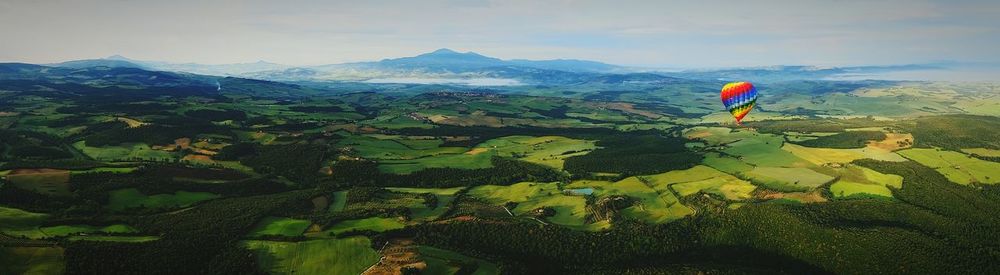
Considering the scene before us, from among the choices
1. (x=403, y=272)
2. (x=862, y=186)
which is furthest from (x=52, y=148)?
(x=862, y=186)

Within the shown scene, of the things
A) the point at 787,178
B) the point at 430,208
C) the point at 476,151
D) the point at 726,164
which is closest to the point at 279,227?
the point at 430,208

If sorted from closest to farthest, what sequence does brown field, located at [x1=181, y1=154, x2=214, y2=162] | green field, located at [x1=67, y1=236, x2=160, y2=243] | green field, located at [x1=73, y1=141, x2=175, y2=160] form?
1. green field, located at [x1=67, y1=236, x2=160, y2=243]
2. brown field, located at [x1=181, y1=154, x2=214, y2=162]
3. green field, located at [x1=73, y1=141, x2=175, y2=160]

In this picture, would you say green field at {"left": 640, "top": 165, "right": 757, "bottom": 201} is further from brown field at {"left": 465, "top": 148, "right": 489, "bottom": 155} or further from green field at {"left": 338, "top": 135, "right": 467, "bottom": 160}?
green field at {"left": 338, "top": 135, "right": 467, "bottom": 160}

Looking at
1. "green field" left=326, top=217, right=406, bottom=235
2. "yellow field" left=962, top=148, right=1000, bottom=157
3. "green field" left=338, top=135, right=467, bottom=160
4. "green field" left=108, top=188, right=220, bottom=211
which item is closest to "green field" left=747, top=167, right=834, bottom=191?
"yellow field" left=962, top=148, right=1000, bottom=157

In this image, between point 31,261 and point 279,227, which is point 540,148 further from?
point 31,261

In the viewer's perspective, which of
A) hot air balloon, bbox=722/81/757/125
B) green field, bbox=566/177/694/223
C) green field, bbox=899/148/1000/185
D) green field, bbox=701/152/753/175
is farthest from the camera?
green field, bbox=701/152/753/175

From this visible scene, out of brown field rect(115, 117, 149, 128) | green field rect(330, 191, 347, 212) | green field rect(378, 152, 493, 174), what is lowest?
green field rect(330, 191, 347, 212)
